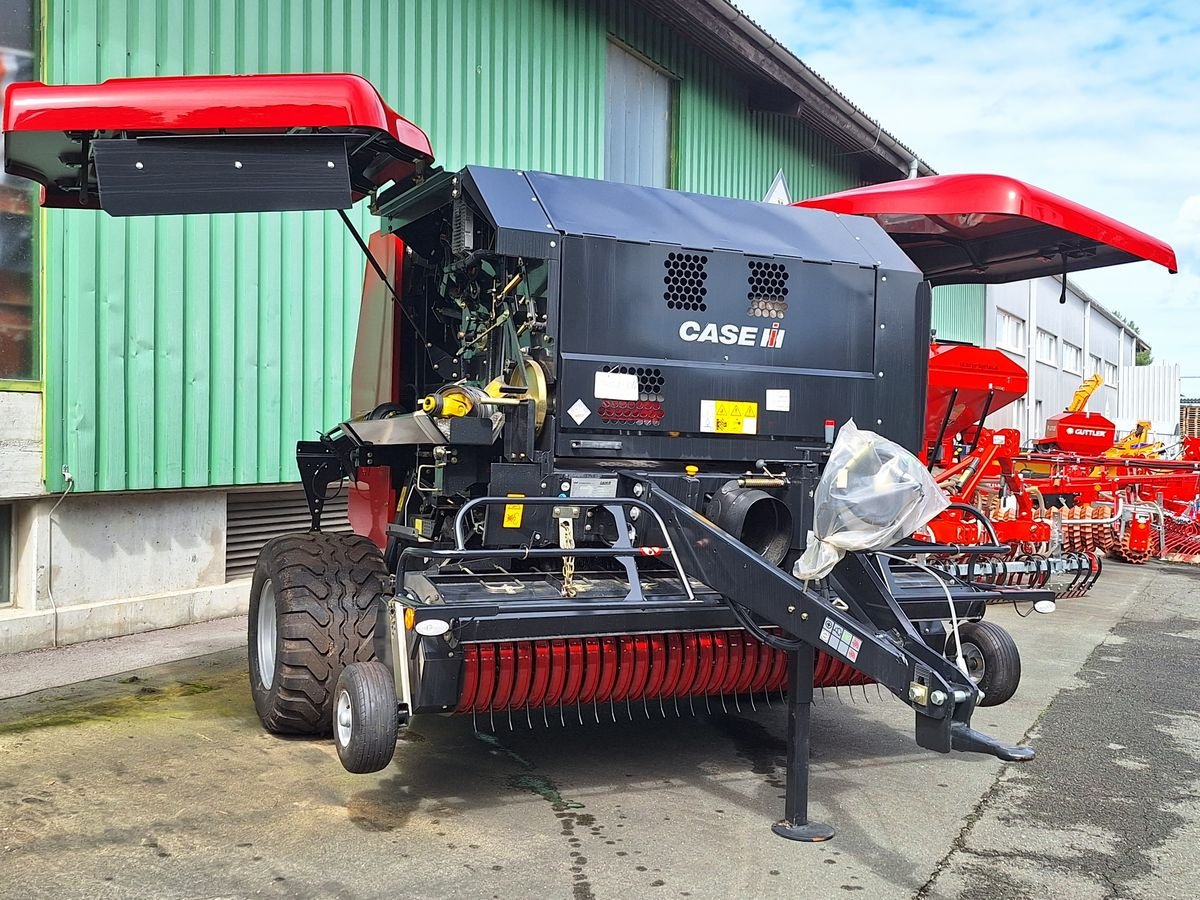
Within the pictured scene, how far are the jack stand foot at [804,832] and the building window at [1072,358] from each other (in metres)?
28.7

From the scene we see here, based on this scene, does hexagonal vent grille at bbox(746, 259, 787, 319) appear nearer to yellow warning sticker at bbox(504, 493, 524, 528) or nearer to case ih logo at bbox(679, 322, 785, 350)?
case ih logo at bbox(679, 322, 785, 350)

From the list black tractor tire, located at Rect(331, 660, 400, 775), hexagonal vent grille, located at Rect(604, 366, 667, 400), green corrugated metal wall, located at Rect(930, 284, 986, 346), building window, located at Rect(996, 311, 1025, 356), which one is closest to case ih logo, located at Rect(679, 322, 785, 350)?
hexagonal vent grille, located at Rect(604, 366, 667, 400)

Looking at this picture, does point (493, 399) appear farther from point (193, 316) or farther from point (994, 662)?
point (193, 316)

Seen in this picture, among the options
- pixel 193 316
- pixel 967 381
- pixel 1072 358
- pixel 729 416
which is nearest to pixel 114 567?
pixel 193 316

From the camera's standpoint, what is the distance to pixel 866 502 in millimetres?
3729

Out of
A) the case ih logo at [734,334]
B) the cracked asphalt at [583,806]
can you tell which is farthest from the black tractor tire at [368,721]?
the case ih logo at [734,334]

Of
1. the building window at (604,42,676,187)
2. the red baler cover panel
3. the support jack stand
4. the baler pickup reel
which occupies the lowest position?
the support jack stand

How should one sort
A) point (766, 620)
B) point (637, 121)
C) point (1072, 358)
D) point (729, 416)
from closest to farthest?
point (766, 620) < point (729, 416) < point (637, 121) < point (1072, 358)

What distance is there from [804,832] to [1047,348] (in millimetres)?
26878

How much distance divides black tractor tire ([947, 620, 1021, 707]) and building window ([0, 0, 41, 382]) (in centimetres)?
543

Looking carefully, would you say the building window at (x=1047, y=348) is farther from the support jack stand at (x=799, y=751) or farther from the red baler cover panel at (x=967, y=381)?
the support jack stand at (x=799, y=751)

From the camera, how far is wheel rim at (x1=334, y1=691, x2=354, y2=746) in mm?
3629

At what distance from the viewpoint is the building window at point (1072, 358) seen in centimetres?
3046

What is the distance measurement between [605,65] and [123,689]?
796 centimetres
